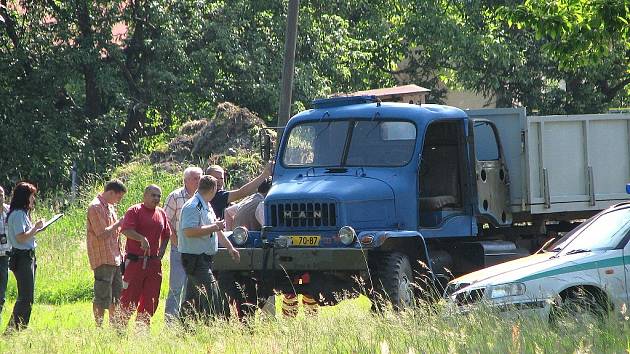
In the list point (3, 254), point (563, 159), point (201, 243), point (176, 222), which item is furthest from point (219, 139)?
point (201, 243)

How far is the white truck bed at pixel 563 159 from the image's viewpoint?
16297mm

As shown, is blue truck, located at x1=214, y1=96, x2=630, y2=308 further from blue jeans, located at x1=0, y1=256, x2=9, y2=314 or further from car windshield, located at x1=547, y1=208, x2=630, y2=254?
blue jeans, located at x1=0, y1=256, x2=9, y2=314

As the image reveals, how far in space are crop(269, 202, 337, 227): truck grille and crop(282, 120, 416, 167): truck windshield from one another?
3.36ft

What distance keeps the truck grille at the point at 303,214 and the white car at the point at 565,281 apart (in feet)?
8.14

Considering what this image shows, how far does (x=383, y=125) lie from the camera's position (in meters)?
15.2

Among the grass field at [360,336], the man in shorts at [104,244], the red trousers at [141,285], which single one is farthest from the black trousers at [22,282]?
the red trousers at [141,285]

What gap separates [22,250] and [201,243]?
2.29 meters

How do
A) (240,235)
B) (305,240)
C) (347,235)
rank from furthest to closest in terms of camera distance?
(240,235) → (305,240) → (347,235)

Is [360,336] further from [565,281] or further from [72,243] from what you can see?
[72,243]

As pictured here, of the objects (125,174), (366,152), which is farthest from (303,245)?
(125,174)

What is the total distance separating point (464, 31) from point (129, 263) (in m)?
25.7

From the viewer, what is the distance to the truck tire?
13555 mm

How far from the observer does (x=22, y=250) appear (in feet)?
45.3

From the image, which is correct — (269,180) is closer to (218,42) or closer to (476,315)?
(476,315)
